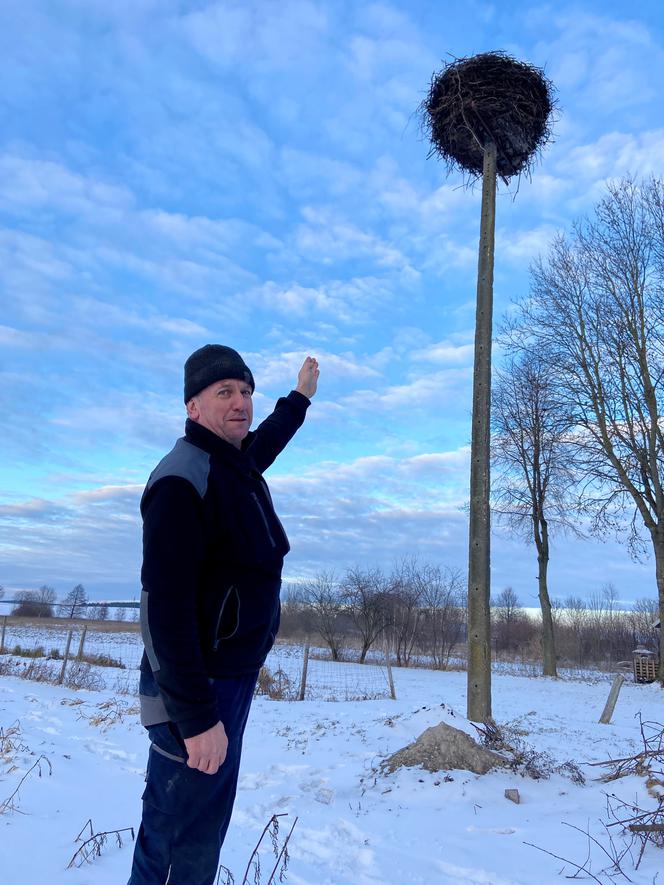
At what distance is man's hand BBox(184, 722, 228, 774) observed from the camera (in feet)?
5.32

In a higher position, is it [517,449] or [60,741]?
[517,449]

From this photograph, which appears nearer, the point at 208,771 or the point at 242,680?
the point at 208,771

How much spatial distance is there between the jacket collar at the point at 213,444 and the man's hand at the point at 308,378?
2.44 ft

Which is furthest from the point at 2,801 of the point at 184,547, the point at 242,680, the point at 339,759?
the point at 339,759

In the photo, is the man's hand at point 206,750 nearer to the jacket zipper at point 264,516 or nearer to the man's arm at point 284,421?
the jacket zipper at point 264,516

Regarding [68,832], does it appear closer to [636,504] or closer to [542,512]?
[636,504]

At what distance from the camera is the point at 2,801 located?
11.3ft

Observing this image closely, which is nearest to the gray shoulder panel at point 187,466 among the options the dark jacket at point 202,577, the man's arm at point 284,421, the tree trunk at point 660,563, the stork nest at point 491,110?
the dark jacket at point 202,577

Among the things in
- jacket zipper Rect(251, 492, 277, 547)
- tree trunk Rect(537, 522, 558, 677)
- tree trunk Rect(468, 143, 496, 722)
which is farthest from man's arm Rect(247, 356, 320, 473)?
tree trunk Rect(537, 522, 558, 677)

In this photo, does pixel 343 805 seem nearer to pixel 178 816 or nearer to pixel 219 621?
pixel 178 816

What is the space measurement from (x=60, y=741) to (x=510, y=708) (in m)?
8.21

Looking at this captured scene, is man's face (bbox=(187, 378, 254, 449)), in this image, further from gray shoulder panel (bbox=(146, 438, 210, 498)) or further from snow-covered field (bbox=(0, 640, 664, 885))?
snow-covered field (bbox=(0, 640, 664, 885))

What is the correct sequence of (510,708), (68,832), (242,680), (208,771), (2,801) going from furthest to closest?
(510,708), (2,801), (68,832), (242,680), (208,771)

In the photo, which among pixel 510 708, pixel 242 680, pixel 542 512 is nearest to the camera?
pixel 242 680
